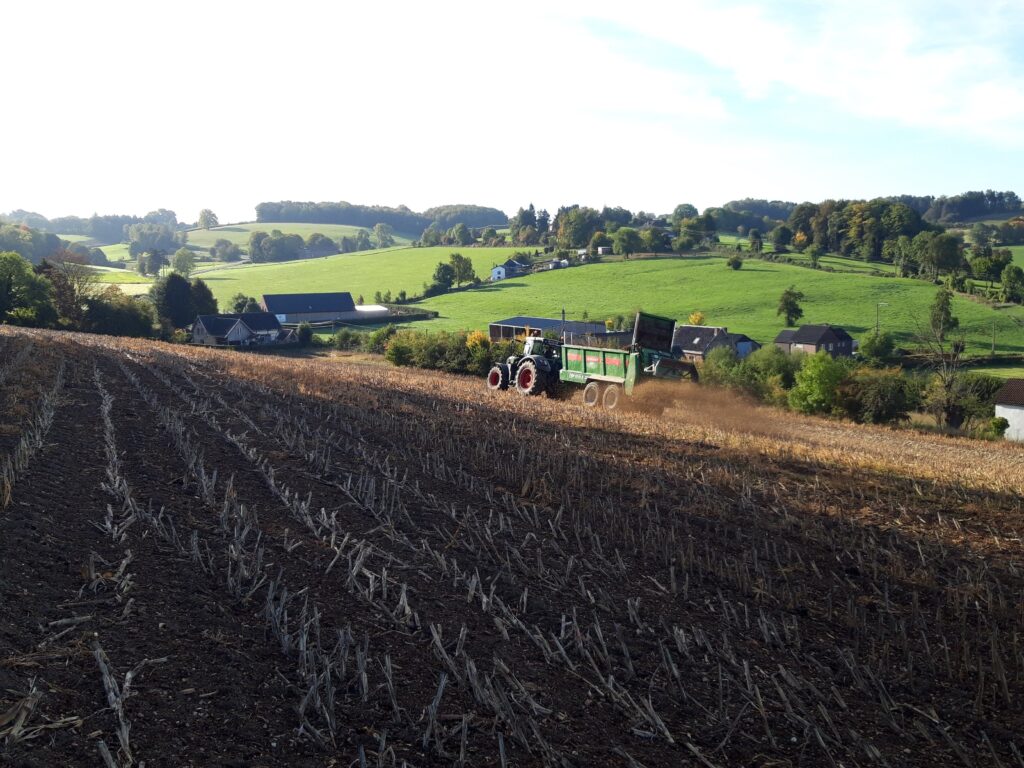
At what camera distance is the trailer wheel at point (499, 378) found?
29.8 m

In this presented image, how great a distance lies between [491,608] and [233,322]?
65.2 m

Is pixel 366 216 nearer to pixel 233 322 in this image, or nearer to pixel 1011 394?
pixel 233 322

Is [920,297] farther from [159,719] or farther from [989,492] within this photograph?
[159,719]

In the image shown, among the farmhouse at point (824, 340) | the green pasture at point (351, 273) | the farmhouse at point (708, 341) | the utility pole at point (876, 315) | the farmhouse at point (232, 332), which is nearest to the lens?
the utility pole at point (876, 315)

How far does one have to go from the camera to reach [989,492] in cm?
1359

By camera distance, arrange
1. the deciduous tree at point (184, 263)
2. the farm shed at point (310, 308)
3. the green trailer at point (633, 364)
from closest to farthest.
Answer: the green trailer at point (633, 364), the farm shed at point (310, 308), the deciduous tree at point (184, 263)

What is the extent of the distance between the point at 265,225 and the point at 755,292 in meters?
117

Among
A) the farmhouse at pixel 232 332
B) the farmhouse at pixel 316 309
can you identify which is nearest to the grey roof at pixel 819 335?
the farmhouse at pixel 232 332

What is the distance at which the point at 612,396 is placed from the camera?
78.9ft

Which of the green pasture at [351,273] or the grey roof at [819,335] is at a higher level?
the green pasture at [351,273]

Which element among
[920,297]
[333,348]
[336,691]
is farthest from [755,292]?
[336,691]

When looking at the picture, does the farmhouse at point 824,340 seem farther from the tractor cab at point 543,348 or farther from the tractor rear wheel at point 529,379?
the tractor rear wheel at point 529,379

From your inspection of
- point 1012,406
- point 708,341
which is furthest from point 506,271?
point 1012,406

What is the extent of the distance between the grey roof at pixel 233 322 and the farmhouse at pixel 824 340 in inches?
1641
